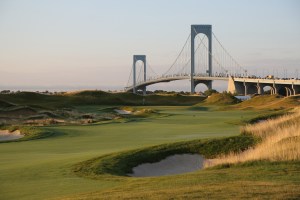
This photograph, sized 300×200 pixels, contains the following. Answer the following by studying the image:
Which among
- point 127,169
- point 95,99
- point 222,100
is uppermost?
point 127,169

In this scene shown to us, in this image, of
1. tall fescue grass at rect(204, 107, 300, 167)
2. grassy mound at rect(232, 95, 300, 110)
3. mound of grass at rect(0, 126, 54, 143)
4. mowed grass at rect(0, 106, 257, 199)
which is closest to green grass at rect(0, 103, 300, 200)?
mowed grass at rect(0, 106, 257, 199)

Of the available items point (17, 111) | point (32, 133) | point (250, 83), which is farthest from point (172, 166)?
point (250, 83)

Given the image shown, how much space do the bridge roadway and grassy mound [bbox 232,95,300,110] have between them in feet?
60.2

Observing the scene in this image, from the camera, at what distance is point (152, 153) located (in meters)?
16.4

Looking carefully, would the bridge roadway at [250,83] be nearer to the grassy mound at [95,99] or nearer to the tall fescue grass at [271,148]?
the grassy mound at [95,99]

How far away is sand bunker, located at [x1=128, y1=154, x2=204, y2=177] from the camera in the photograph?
15.4m

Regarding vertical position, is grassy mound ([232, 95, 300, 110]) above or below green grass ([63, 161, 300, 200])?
below

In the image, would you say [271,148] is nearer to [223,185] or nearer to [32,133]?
[223,185]

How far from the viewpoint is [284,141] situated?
16.0 metres

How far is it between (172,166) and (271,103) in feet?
149

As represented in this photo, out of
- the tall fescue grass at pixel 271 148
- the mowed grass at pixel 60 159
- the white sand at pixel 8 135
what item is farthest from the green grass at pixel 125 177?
the white sand at pixel 8 135

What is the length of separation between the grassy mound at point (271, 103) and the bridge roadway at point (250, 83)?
18.3 meters

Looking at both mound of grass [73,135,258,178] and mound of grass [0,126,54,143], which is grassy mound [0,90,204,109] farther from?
mound of grass [73,135,258,178]

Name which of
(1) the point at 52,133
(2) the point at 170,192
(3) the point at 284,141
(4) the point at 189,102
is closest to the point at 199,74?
(4) the point at 189,102
